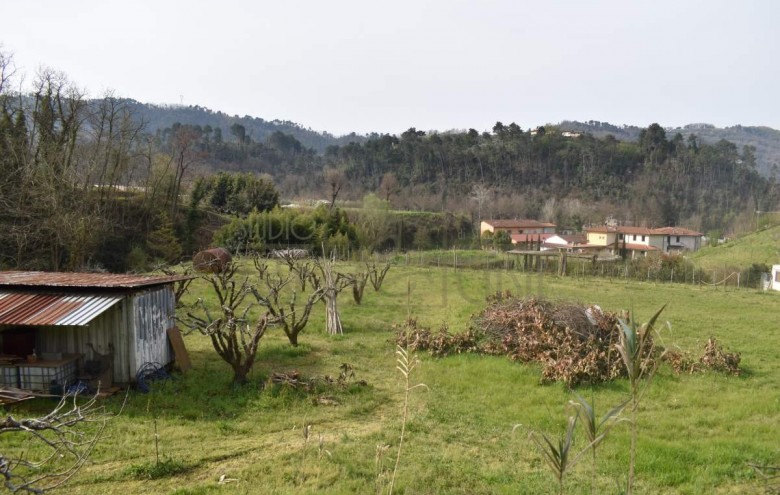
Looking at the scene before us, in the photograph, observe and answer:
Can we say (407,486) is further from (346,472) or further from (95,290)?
(95,290)

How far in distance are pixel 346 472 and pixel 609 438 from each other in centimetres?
381

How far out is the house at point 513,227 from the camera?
169ft

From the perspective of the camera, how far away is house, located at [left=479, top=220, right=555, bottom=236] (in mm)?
51406

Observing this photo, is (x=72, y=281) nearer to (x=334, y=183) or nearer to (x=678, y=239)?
(x=334, y=183)

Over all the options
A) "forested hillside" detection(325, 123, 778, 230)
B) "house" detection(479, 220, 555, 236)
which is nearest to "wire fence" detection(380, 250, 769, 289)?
"house" detection(479, 220, 555, 236)

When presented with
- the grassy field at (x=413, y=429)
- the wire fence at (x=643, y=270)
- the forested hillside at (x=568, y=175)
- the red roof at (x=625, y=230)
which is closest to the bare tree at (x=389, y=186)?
the forested hillside at (x=568, y=175)

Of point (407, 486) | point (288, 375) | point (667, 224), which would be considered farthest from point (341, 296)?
point (667, 224)

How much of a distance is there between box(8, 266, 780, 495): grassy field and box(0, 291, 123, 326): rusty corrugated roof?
1.31 metres

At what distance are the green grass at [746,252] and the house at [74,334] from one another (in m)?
33.0

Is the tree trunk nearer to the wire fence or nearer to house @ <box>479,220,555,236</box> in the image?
the wire fence

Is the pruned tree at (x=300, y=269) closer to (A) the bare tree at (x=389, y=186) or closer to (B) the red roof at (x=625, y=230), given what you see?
(B) the red roof at (x=625, y=230)

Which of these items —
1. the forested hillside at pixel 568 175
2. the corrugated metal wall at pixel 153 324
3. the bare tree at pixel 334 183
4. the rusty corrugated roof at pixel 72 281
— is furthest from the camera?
the forested hillside at pixel 568 175

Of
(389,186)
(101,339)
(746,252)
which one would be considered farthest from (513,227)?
(101,339)

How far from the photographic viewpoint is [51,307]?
8695 millimetres
